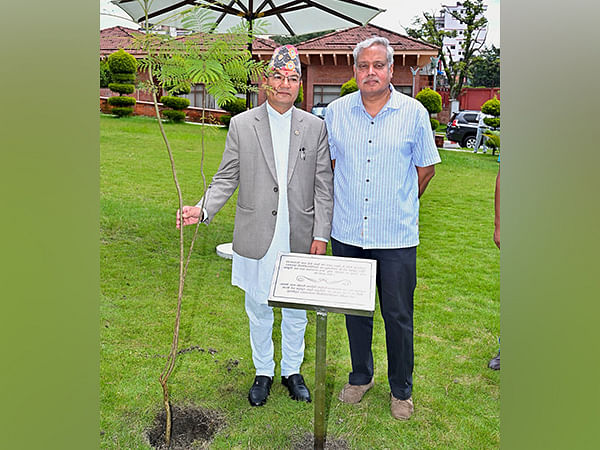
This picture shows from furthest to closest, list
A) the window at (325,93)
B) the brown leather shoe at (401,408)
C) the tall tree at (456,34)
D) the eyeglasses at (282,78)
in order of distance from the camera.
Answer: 1. the tall tree at (456,34)
2. the window at (325,93)
3. the brown leather shoe at (401,408)
4. the eyeglasses at (282,78)

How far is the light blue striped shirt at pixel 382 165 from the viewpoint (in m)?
2.70

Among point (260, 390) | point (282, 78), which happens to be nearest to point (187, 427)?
point (260, 390)

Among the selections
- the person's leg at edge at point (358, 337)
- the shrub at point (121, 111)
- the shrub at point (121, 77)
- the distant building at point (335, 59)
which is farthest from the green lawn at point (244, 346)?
the shrub at point (121, 77)

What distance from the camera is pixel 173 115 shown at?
1656 cm

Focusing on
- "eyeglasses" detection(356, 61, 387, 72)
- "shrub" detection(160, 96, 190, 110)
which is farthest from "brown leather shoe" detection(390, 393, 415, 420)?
"shrub" detection(160, 96, 190, 110)

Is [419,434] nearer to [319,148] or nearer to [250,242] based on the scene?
[250,242]

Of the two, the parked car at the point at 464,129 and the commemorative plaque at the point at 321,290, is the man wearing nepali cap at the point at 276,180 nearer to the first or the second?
the commemorative plaque at the point at 321,290

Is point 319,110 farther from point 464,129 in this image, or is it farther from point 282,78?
point 282,78

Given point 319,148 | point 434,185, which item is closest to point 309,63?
point 434,185

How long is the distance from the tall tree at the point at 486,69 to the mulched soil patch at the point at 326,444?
113ft

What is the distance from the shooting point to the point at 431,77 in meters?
21.1

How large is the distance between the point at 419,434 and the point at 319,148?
5.20ft

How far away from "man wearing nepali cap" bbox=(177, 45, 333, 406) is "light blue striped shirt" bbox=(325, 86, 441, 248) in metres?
0.12

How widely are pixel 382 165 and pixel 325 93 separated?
17.2 m
